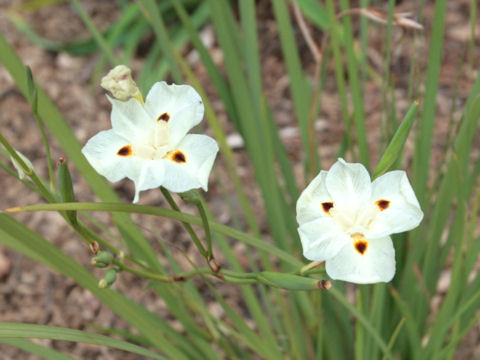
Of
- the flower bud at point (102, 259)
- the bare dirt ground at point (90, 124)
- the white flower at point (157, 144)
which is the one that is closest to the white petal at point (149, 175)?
the white flower at point (157, 144)

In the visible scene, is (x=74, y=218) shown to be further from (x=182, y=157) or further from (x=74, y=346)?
(x=74, y=346)

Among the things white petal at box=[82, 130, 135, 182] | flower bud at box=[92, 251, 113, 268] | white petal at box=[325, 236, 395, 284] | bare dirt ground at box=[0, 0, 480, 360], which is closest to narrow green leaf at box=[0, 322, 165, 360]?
flower bud at box=[92, 251, 113, 268]

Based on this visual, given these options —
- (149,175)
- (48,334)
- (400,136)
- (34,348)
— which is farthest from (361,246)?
(34,348)

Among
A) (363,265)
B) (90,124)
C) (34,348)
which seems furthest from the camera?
(90,124)

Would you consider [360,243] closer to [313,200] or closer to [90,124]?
[313,200]

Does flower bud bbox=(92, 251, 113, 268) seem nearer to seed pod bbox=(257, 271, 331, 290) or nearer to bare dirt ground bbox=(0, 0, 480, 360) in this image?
seed pod bbox=(257, 271, 331, 290)

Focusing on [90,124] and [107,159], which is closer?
[107,159]
